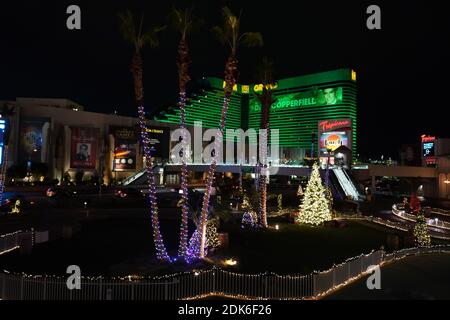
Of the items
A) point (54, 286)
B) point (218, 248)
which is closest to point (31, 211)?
point (218, 248)

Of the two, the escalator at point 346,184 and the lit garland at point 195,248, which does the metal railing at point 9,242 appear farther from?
the escalator at point 346,184

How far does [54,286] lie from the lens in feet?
37.5

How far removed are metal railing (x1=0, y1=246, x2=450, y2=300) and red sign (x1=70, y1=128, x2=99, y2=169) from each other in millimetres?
60803

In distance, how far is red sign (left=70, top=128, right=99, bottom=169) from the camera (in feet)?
228

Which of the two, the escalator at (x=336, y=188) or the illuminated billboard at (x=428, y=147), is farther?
the illuminated billboard at (x=428, y=147)

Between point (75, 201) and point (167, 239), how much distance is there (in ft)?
70.7

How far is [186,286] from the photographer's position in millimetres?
12242

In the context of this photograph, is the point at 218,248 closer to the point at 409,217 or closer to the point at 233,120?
the point at 409,217

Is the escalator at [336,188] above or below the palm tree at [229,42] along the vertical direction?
below

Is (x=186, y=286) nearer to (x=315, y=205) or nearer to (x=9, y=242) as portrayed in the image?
(x=9, y=242)

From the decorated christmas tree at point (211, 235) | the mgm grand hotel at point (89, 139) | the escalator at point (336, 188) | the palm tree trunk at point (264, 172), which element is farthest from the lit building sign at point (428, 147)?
the decorated christmas tree at point (211, 235)

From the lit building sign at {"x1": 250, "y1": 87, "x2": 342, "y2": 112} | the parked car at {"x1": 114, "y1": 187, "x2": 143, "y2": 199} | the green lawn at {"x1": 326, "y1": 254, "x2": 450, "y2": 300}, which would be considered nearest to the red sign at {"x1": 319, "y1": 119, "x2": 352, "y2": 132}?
the parked car at {"x1": 114, "y1": 187, "x2": 143, "y2": 199}

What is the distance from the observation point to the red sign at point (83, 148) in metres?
69.4

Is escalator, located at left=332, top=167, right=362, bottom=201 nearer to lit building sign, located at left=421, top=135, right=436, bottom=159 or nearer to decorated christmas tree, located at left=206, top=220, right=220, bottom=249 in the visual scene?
lit building sign, located at left=421, top=135, right=436, bottom=159
